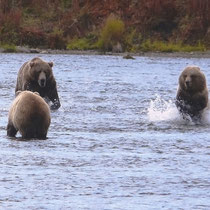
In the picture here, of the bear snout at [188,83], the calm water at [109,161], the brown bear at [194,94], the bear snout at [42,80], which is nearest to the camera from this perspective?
the calm water at [109,161]

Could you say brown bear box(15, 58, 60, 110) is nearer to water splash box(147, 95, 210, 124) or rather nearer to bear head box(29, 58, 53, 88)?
bear head box(29, 58, 53, 88)

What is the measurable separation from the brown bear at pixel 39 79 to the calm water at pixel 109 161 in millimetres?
519

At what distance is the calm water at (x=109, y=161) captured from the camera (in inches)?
357

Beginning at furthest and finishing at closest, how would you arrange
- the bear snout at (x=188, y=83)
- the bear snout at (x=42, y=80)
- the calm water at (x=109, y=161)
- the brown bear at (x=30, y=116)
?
the bear snout at (x=42, y=80) < the bear snout at (x=188, y=83) < the brown bear at (x=30, y=116) < the calm water at (x=109, y=161)

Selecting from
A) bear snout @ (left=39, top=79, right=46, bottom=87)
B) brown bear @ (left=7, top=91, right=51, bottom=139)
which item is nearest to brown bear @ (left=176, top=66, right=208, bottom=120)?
bear snout @ (left=39, top=79, right=46, bottom=87)

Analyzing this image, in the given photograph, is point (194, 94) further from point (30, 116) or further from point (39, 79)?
point (30, 116)

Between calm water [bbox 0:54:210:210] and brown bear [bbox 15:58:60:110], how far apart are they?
52 cm

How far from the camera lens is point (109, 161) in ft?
37.8

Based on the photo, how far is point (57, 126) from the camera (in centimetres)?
1558

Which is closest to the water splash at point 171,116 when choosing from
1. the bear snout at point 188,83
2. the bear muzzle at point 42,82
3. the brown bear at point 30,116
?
the bear snout at point 188,83

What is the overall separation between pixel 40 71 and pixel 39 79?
16 centimetres

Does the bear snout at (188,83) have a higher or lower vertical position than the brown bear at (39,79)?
higher

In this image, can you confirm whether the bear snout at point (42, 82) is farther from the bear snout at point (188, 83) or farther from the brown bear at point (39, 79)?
the bear snout at point (188, 83)

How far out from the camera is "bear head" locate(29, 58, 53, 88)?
18.1 m
